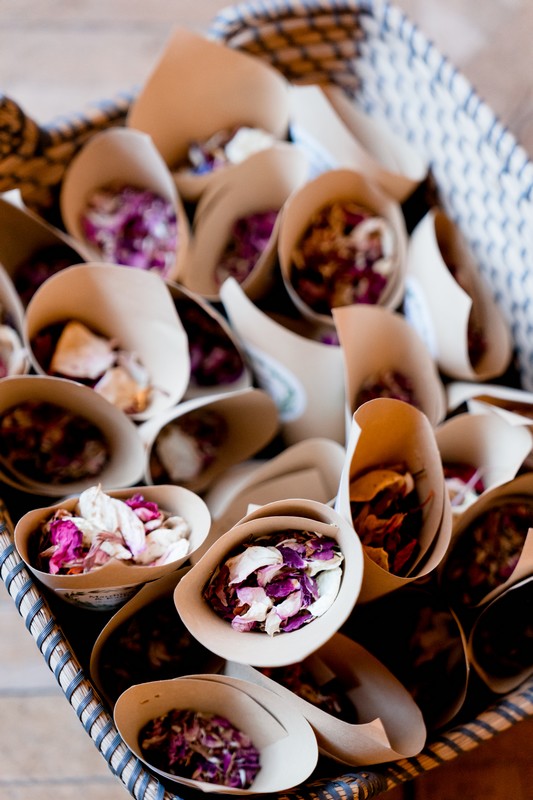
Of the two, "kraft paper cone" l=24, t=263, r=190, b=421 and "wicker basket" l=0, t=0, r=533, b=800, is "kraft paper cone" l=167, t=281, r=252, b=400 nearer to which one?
"kraft paper cone" l=24, t=263, r=190, b=421

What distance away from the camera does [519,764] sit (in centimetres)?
79

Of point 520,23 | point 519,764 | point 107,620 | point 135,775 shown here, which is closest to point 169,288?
point 107,620

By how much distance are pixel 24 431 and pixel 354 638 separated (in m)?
0.37

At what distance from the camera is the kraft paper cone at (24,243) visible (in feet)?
2.49

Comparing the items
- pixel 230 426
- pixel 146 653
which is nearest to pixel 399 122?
pixel 230 426

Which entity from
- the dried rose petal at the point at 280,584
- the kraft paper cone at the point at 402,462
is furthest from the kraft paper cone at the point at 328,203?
the dried rose petal at the point at 280,584

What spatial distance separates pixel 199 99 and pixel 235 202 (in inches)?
5.9

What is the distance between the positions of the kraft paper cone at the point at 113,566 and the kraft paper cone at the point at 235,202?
269 millimetres

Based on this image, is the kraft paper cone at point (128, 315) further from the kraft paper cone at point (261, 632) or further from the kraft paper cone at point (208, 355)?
the kraft paper cone at point (261, 632)

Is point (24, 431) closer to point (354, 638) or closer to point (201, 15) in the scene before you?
point (354, 638)

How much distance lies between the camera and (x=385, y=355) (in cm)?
75

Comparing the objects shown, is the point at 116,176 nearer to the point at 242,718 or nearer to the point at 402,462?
the point at 402,462

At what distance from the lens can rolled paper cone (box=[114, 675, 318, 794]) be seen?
540 millimetres

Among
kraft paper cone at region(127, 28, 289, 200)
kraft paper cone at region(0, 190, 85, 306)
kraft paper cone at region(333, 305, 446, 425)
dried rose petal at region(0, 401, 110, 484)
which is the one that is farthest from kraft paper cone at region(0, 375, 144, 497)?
kraft paper cone at region(127, 28, 289, 200)
